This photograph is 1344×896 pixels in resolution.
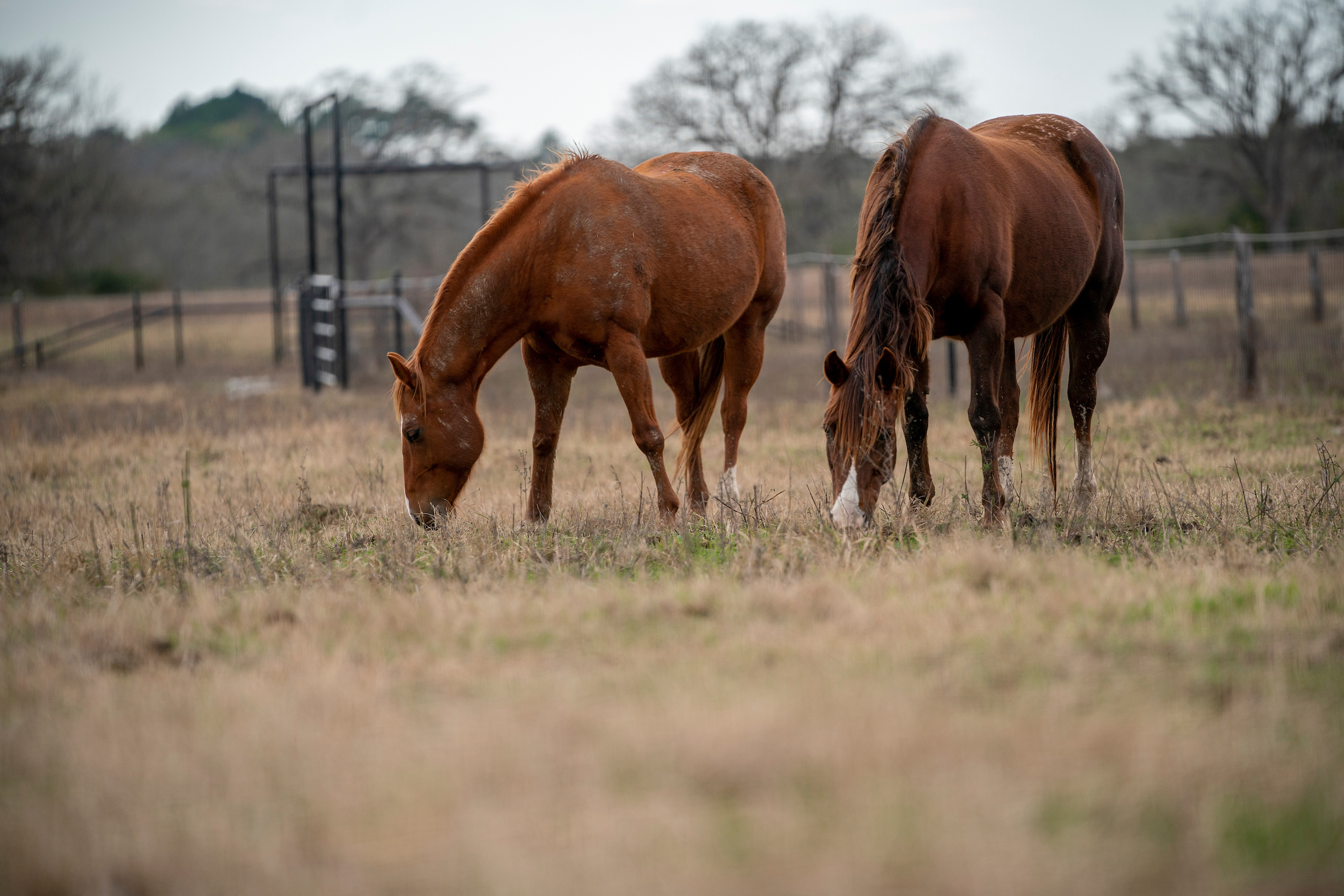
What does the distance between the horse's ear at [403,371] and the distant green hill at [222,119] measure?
137 feet

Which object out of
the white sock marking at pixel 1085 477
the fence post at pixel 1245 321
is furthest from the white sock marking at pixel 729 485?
the fence post at pixel 1245 321

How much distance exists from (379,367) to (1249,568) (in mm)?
15249

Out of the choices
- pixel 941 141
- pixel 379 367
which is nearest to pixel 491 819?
pixel 941 141

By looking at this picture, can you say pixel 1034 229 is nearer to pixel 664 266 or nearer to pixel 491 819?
pixel 664 266

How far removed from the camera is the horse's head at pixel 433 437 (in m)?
4.72

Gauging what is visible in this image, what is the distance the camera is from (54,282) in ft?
97.4

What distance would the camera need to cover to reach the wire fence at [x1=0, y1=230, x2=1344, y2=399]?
1052 cm

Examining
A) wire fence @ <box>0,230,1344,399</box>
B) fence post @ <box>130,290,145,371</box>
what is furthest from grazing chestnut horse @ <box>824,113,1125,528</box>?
fence post @ <box>130,290,145,371</box>

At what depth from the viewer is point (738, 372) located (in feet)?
19.3

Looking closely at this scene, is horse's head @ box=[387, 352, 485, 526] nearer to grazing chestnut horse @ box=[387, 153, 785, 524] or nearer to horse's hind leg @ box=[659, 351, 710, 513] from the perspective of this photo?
grazing chestnut horse @ box=[387, 153, 785, 524]

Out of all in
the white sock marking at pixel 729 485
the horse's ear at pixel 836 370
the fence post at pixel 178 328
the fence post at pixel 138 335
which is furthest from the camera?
the fence post at pixel 178 328

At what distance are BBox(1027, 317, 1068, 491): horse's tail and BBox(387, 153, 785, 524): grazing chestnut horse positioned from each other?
1.97m

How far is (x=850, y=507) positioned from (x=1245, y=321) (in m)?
7.56

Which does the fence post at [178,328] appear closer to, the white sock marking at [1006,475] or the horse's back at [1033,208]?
the horse's back at [1033,208]
